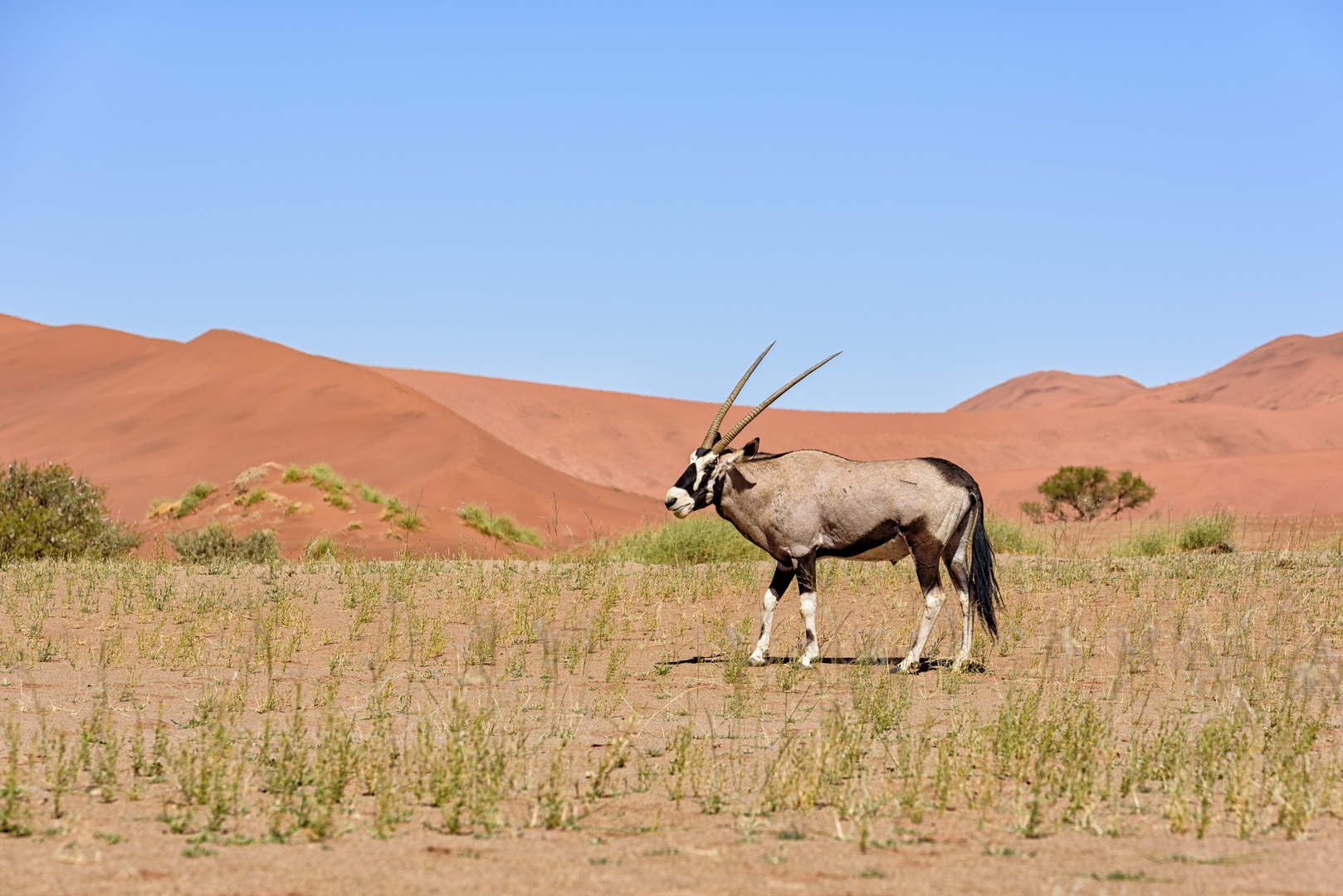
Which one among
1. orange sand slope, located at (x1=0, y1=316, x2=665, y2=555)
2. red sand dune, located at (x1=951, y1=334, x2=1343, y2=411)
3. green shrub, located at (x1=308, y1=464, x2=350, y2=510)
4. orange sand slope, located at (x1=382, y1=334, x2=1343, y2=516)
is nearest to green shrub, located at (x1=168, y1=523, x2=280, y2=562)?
orange sand slope, located at (x1=0, y1=316, x2=665, y2=555)

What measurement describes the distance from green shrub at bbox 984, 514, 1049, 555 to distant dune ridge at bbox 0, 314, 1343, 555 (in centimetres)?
644

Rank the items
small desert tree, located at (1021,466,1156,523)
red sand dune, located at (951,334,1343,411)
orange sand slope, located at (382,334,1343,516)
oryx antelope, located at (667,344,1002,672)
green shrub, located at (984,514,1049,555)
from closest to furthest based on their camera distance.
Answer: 1. oryx antelope, located at (667,344,1002,672)
2. green shrub, located at (984,514,1049,555)
3. small desert tree, located at (1021,466,1156,523)
4. orange sand slope, located at (382,334,1343,516)
5. red sand dune, located at (951,334,1343,411)

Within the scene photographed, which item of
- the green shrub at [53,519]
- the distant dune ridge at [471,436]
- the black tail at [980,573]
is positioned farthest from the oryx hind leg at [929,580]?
the green shrub at [53,519]

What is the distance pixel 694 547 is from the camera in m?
17.8

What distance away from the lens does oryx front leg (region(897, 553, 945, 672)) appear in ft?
27.2

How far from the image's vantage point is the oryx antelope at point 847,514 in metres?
8.60

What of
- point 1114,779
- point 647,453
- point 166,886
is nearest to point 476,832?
point 166,886

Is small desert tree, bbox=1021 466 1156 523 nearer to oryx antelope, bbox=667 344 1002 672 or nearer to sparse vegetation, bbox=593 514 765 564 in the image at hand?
sparse vegetation, bbox=593 514 765 564

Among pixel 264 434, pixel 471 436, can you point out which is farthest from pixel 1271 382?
pixel 264 434

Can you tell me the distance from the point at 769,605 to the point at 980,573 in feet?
5.14

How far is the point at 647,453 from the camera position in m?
83.3

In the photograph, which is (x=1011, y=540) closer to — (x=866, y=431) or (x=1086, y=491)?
(x=1086, y=491)

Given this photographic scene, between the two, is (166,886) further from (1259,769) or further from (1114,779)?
(1259,769)

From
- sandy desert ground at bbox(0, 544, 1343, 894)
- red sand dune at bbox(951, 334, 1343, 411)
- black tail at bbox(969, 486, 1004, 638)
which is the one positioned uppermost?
red sand dune at bbox(951, 334, 1343, 411)
